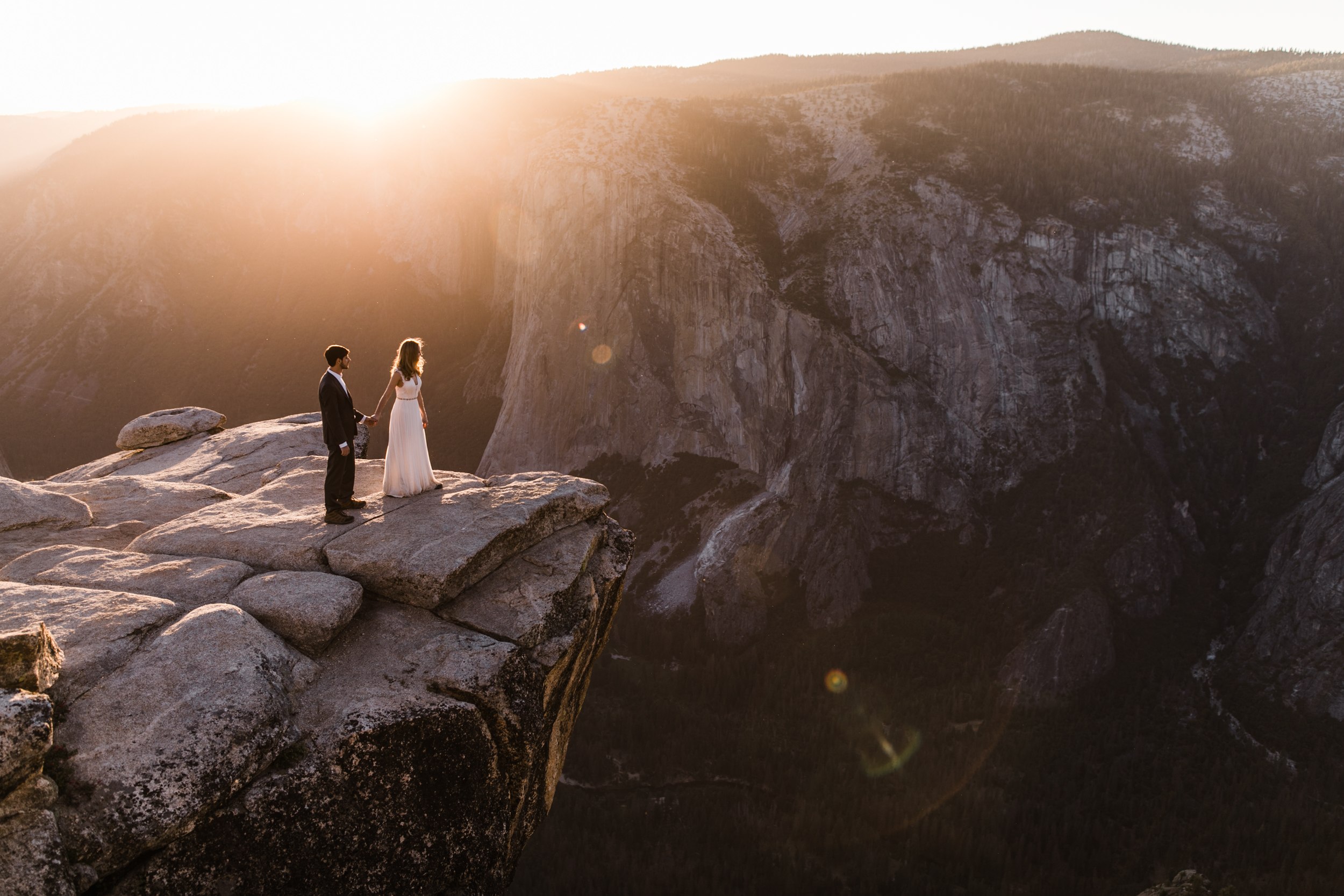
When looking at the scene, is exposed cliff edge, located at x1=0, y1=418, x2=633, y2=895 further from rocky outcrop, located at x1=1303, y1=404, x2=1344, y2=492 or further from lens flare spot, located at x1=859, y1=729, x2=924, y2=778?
rocky outcrop, located at x1=1303, y1=404, x2=1344, y2=492

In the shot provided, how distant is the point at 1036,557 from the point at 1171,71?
5013 centimetres

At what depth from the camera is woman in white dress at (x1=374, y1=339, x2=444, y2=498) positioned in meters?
12.5

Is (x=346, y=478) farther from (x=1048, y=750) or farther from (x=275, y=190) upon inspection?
(x=275, y=190)

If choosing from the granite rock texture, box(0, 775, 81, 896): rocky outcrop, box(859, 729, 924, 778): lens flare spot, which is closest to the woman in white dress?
the granite rock texture

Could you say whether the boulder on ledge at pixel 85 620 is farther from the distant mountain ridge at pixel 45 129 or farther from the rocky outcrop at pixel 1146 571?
the distant mountain ridge at pixel 45 129

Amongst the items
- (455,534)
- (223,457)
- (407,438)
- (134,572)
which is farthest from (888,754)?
(134,572)

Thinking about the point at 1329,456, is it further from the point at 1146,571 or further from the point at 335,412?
the point at 335,412

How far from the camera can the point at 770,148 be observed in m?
46.5

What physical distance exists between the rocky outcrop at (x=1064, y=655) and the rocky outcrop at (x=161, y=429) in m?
29.1

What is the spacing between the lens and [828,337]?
39.2m

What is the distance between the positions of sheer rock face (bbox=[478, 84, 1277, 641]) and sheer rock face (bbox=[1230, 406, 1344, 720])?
13.8 ft

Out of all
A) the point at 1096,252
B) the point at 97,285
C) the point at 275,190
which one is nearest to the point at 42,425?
the point at 97,285

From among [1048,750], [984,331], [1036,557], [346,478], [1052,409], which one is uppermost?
[346,478]

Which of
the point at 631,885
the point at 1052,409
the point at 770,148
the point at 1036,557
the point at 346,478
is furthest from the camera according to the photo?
the point at 770,148
